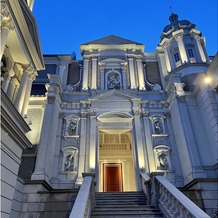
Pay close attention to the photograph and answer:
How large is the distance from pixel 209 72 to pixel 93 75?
25.7ft

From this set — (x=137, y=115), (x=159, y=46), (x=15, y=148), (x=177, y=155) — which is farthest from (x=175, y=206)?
(x=159, y=46)

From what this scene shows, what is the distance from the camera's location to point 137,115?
1366 cm

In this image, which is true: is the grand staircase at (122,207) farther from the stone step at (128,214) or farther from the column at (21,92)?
the column at (21,92)

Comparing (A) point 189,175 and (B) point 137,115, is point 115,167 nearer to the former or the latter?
(B) point 137,115

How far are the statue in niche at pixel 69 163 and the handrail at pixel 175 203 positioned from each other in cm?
582

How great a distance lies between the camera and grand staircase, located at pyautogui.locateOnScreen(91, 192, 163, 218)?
671 centimetres

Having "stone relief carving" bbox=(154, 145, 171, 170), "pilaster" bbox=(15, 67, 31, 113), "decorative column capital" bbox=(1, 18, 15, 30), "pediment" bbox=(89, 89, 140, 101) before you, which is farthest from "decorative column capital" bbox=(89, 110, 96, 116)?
"decorative column capital" bbox=(1, 18, 15, 30)

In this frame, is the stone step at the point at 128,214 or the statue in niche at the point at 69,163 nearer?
the stone step at the point at 128,214

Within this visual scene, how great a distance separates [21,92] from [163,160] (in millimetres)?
8882

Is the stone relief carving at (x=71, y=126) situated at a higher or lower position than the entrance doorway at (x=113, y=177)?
higher

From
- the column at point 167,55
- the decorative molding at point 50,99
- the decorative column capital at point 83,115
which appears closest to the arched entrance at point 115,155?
the decorative column capital at point 83,115

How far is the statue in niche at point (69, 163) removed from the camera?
12005mm

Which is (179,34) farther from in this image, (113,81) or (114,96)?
(114,96)

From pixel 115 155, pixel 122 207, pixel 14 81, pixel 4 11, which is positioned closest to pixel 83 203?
pixel 122 207
